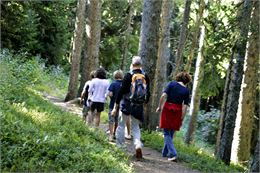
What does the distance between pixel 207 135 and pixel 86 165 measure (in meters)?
25.2

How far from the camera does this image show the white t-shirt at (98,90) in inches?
456

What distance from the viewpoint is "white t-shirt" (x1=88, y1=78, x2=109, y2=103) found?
11.6 meters

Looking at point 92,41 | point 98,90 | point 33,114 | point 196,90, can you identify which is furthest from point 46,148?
point 196,90

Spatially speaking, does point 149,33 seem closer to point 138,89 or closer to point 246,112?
point 138,89

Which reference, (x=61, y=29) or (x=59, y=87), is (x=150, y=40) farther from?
(x=61, y=29)

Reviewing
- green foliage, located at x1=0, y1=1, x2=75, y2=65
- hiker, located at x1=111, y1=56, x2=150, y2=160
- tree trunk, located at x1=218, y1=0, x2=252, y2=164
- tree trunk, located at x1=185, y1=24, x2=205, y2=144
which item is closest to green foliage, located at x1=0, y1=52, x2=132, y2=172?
hiker, located at x1=111, y1=56, x2=150, y2=160

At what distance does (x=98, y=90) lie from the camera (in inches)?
455

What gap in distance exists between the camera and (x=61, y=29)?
2997cm

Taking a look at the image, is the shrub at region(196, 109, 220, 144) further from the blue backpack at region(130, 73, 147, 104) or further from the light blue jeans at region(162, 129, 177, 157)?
the blue backpack at region(130, 73, 147, 104)

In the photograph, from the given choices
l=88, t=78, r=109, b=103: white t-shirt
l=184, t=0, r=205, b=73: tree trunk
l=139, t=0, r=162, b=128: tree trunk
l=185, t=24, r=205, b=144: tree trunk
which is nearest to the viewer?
l=88, t=78, r=109, b=103: white t-shirt

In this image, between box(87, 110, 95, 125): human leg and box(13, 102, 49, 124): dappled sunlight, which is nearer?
box(13, 102, 49, 124): dappled sunlight

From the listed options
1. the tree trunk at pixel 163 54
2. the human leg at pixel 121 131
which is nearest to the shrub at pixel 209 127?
the tree trunk at pixel 163 54

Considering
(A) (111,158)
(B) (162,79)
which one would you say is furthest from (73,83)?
(A) (111,158)

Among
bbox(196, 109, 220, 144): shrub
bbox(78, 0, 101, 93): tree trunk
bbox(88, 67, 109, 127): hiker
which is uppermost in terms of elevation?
A: bbox(78, 0, 101, 93): tree trunk
